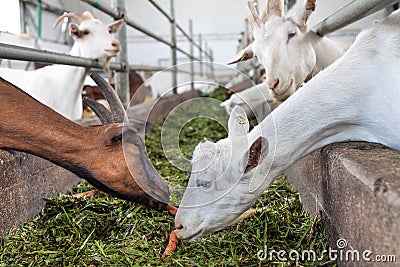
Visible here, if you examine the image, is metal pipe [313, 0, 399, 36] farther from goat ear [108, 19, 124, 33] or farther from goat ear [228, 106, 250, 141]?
goat ear [108, 19, 124, 33]

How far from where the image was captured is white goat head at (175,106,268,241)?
1.62 metres

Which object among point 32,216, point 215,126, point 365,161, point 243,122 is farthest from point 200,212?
point 215,126

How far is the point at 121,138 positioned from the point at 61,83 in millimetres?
2491

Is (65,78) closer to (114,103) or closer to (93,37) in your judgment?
(93,37)

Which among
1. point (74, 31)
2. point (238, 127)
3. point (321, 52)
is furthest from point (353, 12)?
point (74, 31)

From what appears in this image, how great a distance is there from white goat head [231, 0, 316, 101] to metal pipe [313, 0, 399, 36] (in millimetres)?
159

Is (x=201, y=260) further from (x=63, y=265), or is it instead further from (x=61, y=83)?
(x=61, y=83)

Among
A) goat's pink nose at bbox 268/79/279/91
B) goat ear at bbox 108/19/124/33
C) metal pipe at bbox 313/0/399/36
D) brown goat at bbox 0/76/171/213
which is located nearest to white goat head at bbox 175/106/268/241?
brown goat at bbox 0/76/171/213

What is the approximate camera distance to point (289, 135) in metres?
1.64

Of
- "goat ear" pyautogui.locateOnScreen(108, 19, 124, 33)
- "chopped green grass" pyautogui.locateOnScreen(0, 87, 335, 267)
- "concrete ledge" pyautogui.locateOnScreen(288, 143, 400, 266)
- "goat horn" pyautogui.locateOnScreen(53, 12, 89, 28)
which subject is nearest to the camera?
"concrete ledge" pyautogui.locateOnScreen(288, 143, 400, 266)

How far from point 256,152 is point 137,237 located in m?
0.52

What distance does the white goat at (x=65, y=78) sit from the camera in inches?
151

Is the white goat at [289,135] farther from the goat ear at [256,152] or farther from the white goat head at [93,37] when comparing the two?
the white goat head at [93,37]

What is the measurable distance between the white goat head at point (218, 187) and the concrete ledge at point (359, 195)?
242 mm
